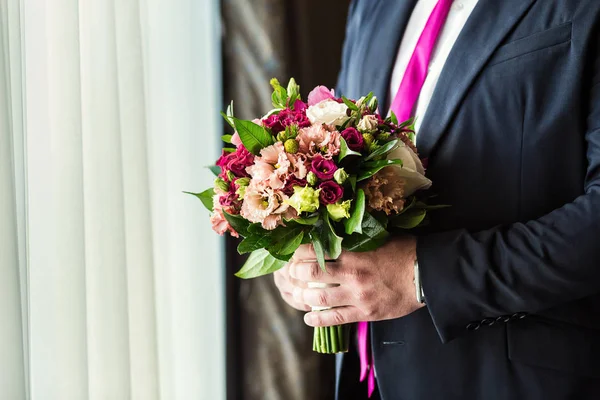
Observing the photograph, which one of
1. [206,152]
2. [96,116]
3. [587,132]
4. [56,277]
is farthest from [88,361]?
[587,132]

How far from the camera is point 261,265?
3.56 ft

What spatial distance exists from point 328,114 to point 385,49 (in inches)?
14.7

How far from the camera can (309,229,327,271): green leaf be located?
3.23ft

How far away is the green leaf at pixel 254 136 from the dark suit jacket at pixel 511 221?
333mm

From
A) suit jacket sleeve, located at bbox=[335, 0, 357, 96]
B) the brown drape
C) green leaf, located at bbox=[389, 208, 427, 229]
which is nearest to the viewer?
green leaf, located at bbox=[389, 208, 427, 229]

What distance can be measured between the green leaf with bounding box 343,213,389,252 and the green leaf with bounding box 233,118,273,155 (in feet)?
0.70

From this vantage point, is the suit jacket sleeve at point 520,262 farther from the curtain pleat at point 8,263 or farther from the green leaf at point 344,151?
the curtain pleat at point 8,263

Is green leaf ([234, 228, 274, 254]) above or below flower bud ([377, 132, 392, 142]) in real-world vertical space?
below

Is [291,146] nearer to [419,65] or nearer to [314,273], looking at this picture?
[314,273]

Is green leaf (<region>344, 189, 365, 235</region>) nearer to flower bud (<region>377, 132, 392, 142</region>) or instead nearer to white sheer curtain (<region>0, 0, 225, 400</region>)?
Result: flower bud (<region>377, 132, 392, 142</region>)

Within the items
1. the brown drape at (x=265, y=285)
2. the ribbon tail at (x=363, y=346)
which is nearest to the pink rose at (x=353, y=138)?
the ribbon tail at (x=363, y=346)

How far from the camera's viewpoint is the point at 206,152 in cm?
171

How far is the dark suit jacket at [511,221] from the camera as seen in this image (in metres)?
1.00

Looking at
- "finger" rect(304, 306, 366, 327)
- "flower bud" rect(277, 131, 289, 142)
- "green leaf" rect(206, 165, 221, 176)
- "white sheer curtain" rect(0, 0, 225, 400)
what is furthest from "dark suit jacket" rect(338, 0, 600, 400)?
"white sheer curtain" rect(0, 0, 225, 400)
